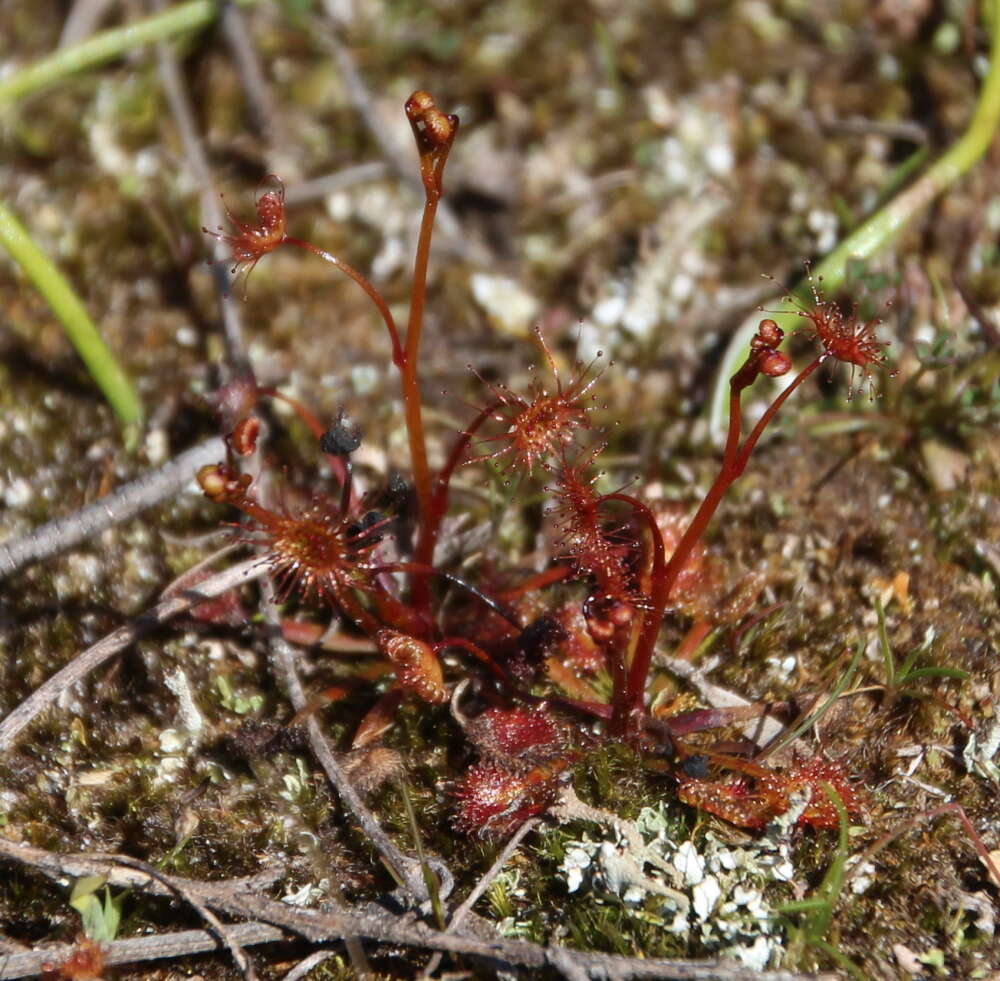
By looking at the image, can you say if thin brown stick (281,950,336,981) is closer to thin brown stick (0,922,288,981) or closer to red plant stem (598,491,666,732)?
thin brown stick (0,922,288,981)

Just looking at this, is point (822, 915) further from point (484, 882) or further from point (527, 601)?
point (527, 601)

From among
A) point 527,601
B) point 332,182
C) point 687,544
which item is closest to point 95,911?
point 527,601

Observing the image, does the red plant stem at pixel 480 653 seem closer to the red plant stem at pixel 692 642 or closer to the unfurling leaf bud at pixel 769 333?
the red plant stem at pixel 692 642

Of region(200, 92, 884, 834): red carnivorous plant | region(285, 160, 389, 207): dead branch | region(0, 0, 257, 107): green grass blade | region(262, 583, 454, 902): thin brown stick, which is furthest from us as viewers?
region(285, 160, 389, 207): dead branch

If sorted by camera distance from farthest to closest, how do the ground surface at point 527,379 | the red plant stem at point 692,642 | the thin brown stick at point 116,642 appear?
1. the red plant stem at point 692,642
2. the thin brown stick at point 116,642
3. the ground surface at point 527,379

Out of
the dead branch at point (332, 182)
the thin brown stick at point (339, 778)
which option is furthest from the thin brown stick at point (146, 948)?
the dead branch at point (332, 182)

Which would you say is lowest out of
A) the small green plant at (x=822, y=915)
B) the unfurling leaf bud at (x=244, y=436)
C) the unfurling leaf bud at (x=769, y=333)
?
the small green plant at (x=822, y=915)

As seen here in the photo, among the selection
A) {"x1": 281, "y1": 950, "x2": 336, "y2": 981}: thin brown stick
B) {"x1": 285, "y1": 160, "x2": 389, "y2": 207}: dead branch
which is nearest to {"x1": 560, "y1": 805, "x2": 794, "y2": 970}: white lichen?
{"x1": 281, "y1": 950, "x2": 336, "y2": 981}: thin brown stick
